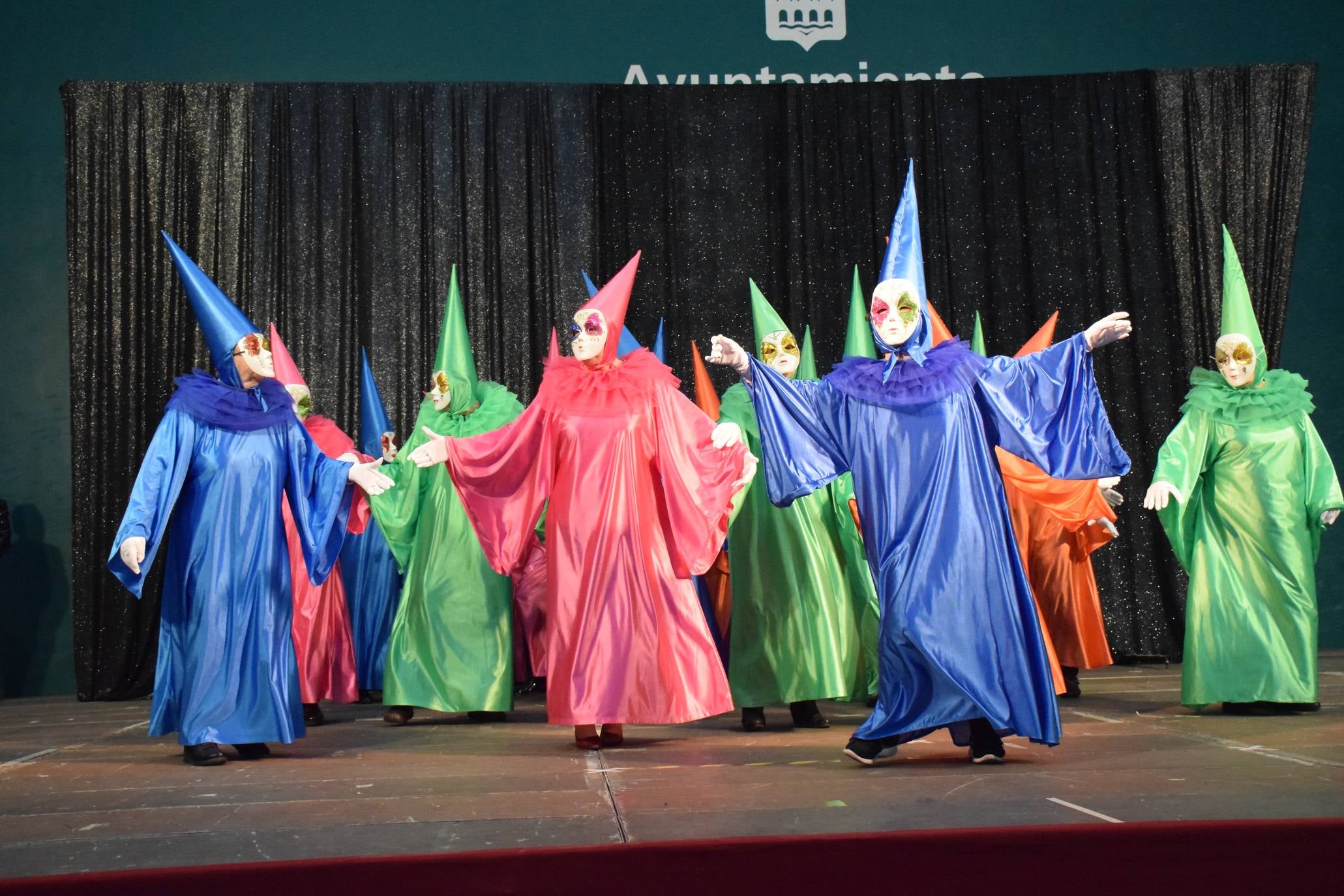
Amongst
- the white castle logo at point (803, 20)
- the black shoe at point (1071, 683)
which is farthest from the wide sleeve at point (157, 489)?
the white castle logo at point (803, 20)

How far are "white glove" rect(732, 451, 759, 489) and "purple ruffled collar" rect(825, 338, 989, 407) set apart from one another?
72cm

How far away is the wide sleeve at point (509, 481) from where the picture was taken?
4.72 metres

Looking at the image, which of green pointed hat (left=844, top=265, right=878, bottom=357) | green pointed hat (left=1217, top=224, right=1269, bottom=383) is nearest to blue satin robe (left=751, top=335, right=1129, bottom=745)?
green pointed hat (left=1217, top=224, right=1269, bottom=383)

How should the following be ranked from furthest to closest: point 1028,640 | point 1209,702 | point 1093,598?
point 1093,598
point 1209,702
point 1028,640

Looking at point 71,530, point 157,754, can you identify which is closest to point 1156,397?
point 157,754

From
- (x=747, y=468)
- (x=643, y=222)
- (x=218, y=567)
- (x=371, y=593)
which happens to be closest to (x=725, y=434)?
(x=747, y=468)

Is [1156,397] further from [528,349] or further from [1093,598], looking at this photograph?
[528,349]

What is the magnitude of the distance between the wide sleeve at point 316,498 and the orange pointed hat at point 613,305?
1.07 meters

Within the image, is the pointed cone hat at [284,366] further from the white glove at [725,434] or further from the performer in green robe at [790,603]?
the white glove at [725,434]

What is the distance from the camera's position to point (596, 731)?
179 inches

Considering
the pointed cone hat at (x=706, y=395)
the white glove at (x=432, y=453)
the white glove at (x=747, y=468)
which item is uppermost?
the pointed cone hat at (x=706, y=395)

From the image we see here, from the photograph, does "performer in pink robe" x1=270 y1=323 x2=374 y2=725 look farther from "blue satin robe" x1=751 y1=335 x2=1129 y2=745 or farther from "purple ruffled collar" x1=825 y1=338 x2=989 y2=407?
"purple ruffled collar" x1=825 y1=338 x2=989 y2=407

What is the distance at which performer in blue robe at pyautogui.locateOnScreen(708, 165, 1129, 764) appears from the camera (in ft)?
11.9

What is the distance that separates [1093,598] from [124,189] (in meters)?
6.10
